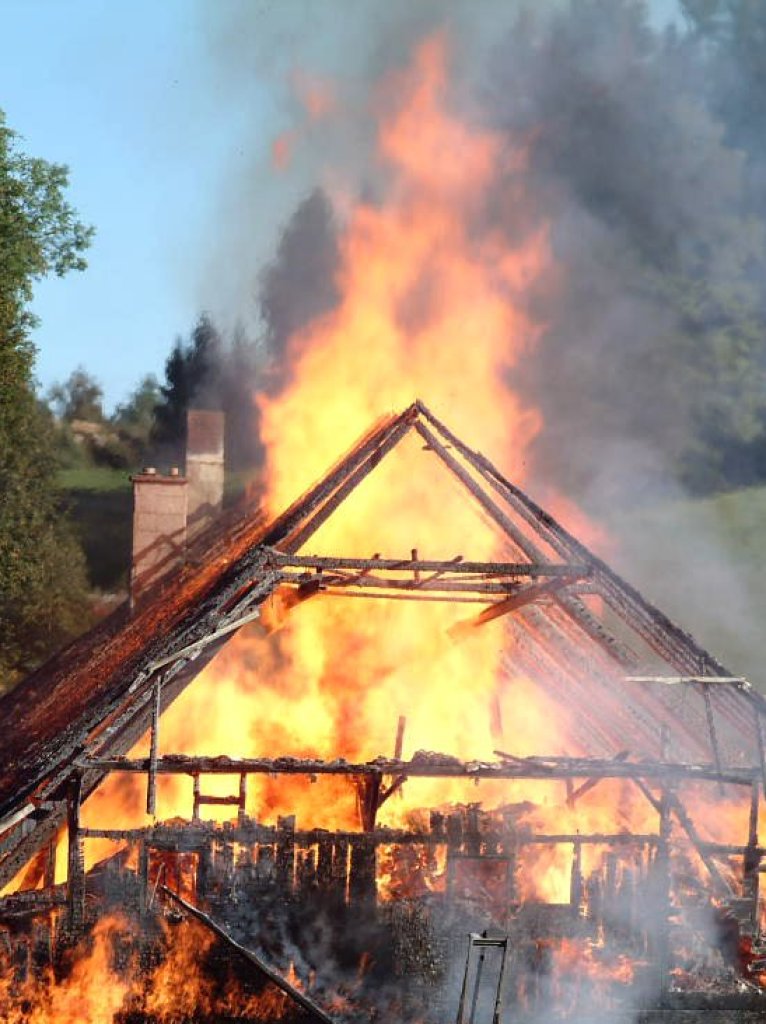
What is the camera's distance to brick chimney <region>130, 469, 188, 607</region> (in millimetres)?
27422

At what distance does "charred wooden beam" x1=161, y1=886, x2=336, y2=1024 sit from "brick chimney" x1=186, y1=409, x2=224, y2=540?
15171 millimetres

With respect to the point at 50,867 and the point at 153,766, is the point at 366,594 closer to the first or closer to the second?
the point at 153,766

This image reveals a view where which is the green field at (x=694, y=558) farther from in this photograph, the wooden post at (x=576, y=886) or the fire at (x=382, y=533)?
the wooden post at (x=576, y=886)

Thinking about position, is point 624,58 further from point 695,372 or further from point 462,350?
point 462,350

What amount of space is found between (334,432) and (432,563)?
26.5 feet

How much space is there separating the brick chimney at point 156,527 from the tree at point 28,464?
20.4ft

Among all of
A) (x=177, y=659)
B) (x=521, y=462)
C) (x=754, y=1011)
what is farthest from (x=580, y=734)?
(x=521, y=462)

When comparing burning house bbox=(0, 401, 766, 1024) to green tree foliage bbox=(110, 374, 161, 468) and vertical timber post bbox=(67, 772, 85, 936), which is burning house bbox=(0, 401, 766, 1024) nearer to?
vertical timber post bbox=(67, 772, 85, 936)

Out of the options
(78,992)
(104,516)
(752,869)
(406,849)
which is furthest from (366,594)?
(104,516)

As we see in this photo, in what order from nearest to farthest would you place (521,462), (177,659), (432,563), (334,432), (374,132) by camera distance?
(177,659)
(432,563)
(334,432)
(374,132)
(521,462)

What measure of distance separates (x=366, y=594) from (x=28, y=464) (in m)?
25.4

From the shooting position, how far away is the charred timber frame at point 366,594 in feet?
49.3

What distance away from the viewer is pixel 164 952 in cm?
1441

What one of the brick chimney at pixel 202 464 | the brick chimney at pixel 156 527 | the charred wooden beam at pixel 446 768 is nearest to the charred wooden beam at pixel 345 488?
the charred wooden beam at pixel 446 768
